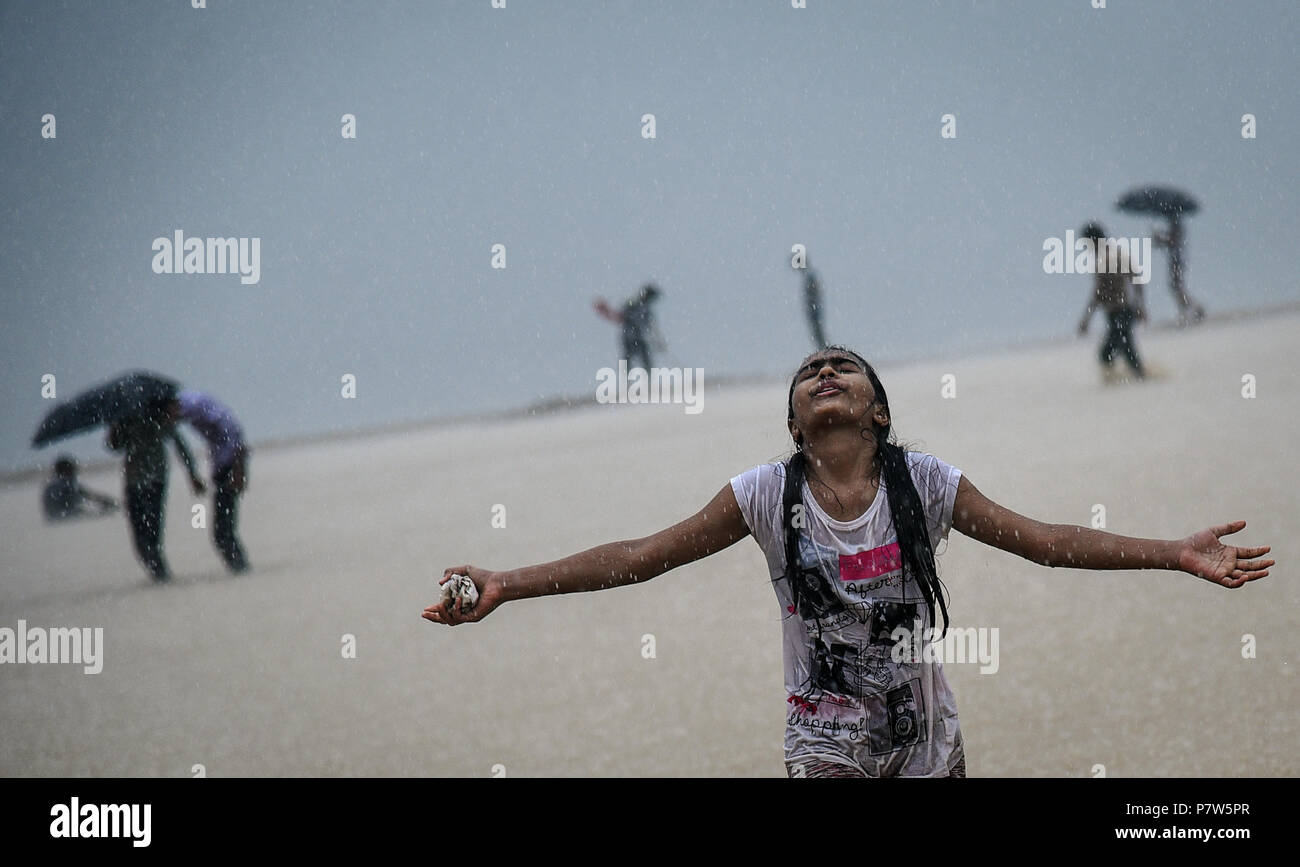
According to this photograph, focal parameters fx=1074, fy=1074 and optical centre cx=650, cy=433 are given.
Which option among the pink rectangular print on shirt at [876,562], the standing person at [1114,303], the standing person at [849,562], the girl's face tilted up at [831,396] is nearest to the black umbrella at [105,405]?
the standing person at [849,562]

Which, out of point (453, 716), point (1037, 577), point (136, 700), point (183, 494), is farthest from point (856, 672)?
point (183, 494)

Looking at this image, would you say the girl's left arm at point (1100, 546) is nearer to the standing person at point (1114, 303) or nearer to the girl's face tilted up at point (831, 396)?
the girl's face tilted up at point (831, 396)

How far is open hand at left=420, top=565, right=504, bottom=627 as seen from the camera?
188 centimetres

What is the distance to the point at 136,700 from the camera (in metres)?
4.13

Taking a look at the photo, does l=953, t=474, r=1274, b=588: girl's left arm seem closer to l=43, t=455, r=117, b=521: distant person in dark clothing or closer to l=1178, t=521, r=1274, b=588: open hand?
l=1178, t=521, r=1274, b=588: open hand

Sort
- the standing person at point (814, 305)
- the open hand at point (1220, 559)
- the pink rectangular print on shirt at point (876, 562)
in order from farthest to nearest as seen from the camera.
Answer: the standing person at point (814, 305), the pink rectangular print on shirt at point (876, 562), the open hand at point (1220, 559)

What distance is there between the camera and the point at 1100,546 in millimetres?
1831

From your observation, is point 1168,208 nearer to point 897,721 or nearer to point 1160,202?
point 1160,202

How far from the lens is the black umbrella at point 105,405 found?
188 inches

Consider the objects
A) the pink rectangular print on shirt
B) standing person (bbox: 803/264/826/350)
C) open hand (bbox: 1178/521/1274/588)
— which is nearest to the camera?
open hand (bbox: 1178/521/1274/588)

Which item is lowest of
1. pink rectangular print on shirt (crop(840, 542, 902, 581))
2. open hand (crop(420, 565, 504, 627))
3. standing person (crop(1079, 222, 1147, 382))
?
open hand (crop(420, 565, 504, 627))

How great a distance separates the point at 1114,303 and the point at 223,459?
4.54 m

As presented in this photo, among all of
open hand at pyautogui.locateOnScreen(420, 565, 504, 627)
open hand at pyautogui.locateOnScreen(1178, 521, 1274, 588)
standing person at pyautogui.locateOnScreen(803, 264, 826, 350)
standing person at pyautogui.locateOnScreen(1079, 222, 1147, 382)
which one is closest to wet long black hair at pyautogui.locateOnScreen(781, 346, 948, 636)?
open hand at pyautogui.locateOnScreen(1178, 521, 1274, 588)

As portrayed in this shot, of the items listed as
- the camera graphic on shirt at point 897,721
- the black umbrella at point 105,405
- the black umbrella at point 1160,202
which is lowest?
the camera graphic on shirt at point 897,721
